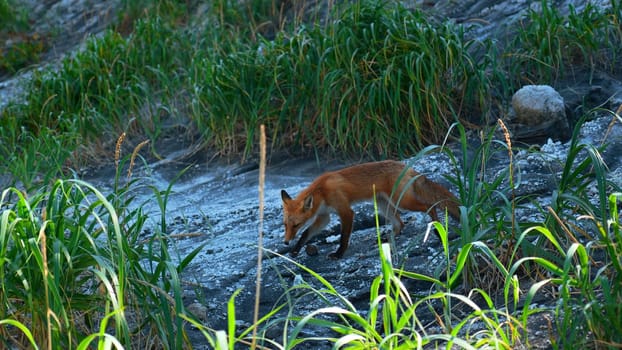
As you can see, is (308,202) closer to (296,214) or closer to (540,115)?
(296,214)

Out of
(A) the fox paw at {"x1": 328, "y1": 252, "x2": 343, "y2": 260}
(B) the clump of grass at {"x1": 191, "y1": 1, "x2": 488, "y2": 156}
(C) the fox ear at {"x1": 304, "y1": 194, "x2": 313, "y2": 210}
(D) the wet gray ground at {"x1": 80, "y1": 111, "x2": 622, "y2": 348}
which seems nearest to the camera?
(D) the wet gray ground at {"x1": 80, "y1": 111, "x2": 622, "y2": 348}

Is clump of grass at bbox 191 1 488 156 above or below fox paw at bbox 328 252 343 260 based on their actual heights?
above

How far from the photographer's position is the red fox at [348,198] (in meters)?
5.44

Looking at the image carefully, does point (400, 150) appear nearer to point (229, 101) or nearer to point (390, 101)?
point (390, 101)

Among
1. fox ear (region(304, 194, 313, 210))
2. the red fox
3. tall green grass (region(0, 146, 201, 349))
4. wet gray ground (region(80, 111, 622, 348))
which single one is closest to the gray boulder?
wet gray ground (region(80, 111, 622, 348))

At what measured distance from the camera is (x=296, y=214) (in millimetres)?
5578

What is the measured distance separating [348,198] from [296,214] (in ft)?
1.17

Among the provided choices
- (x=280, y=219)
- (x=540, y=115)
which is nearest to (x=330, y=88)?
(x=280, y=219)

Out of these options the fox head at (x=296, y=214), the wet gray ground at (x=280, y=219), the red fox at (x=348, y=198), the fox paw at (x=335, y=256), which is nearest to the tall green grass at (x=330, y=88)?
the wet gray ground at (x=280, y=219)

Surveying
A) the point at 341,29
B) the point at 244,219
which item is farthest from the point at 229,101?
the point at 244,219

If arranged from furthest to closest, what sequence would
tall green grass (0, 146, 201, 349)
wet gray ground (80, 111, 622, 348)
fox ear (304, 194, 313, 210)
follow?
1. fox ear (304, 194, 313, 210)
2. wet gray ground (80, 111, 622, 348)
3. tall green grass (0, 146, 201, 349)

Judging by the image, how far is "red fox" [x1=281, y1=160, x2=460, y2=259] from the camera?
17.8 feet

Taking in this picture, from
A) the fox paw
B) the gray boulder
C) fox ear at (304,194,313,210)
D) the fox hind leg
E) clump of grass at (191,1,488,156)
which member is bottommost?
the fox paw

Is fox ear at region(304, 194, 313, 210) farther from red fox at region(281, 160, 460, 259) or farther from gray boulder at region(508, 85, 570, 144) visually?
gray boulder at region(508, 85, 570, 144)
